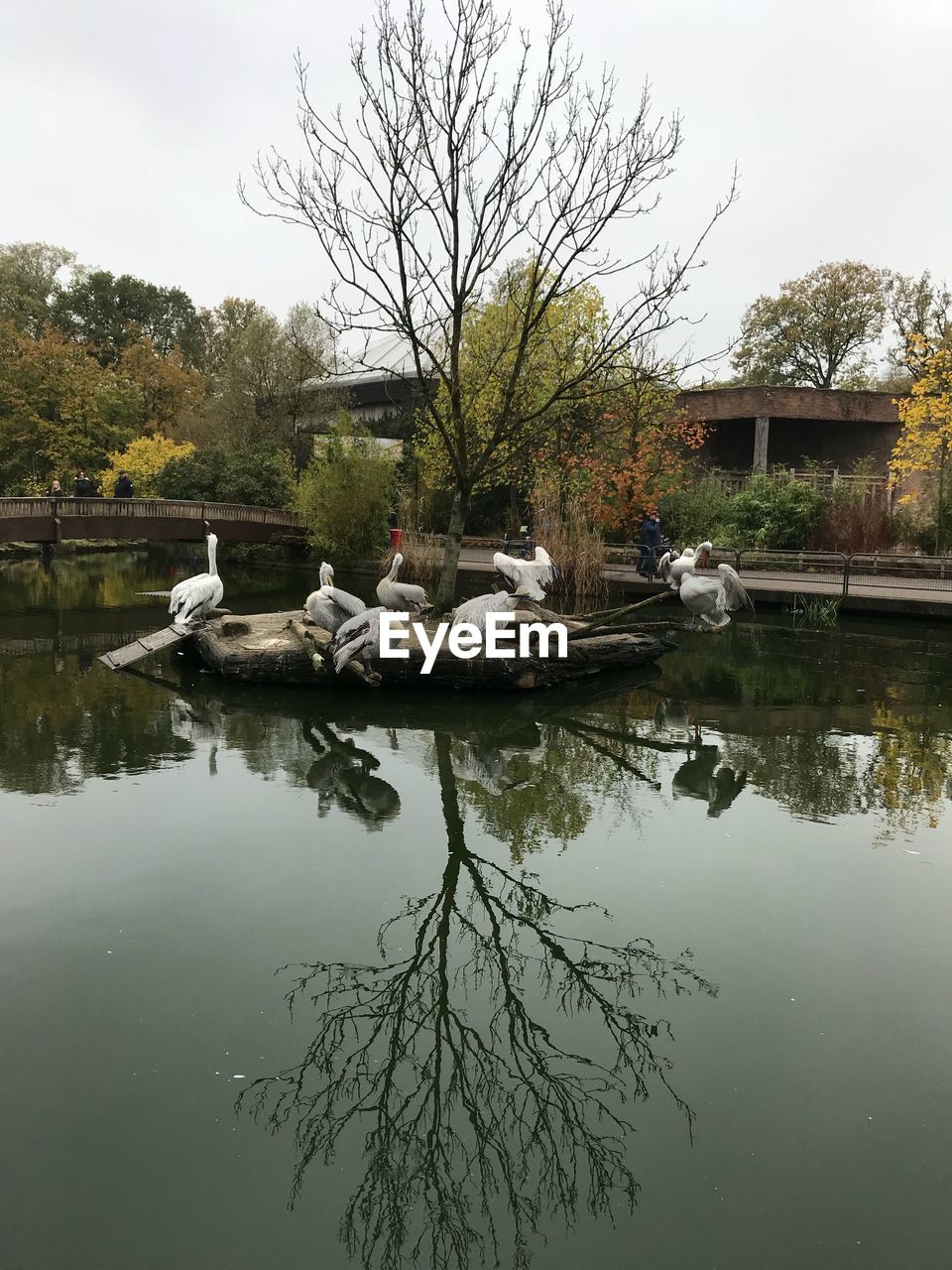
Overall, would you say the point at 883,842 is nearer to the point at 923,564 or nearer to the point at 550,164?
the point at 550,164

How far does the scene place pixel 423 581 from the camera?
20.7 metres

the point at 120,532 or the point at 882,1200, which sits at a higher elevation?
the point at 120,532

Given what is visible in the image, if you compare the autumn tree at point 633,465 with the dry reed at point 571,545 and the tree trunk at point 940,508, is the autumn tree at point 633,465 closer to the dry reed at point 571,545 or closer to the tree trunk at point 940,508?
the dry reed at point 571,545

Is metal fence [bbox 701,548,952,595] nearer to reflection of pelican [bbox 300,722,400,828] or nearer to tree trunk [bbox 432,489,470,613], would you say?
tree trunk [bbox 432,489,470,613]

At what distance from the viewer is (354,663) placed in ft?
33.1

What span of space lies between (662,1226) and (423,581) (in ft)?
59.2

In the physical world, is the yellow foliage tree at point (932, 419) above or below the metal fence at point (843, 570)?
above

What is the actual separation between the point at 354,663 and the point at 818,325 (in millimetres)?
37666

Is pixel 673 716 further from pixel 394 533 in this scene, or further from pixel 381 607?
pixel 394 533

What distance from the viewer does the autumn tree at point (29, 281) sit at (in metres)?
42.9

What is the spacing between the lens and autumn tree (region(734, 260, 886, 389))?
40.1 metres

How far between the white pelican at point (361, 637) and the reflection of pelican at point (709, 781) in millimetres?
3683

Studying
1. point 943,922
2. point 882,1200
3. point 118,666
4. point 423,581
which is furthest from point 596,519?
point 882,1200

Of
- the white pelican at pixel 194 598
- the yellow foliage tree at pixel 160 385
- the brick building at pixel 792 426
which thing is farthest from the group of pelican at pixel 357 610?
the yellow foliage tree at pixel 160 385
